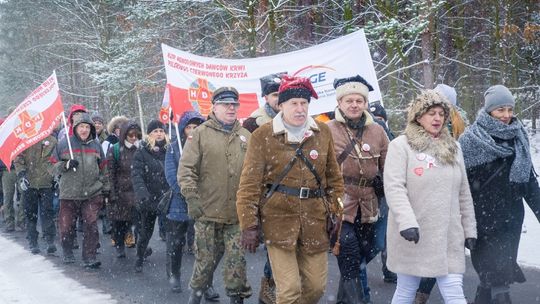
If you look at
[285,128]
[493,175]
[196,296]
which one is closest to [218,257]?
[196,296]

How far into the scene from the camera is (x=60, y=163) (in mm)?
8766

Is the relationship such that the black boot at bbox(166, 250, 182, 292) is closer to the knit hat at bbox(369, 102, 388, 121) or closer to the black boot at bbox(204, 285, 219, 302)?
the black boot at bbox(204, 285, 219, 302)

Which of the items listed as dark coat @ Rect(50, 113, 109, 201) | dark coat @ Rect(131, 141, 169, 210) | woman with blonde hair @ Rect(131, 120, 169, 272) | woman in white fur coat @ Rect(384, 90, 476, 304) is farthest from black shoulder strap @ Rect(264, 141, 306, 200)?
dark coat @ Rect(50, 113, 109, 201)

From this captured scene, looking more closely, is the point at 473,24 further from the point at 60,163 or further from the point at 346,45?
the point at 60,163

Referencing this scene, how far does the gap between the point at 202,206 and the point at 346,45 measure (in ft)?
13.1

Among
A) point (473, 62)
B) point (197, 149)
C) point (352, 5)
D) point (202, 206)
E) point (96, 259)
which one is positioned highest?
point (352, 5)

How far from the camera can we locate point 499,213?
5703mm

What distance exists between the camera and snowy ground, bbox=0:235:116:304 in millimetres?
7008

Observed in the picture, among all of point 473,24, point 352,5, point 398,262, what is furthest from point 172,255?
point 473,24

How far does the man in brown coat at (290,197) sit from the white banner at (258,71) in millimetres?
3431

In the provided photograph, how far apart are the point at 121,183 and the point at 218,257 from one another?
374 centimetres

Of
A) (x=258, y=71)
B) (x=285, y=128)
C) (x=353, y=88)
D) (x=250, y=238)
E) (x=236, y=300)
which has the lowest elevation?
(x=236, y=300)

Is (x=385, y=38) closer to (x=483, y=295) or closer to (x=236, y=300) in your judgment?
(x=483, y=295)

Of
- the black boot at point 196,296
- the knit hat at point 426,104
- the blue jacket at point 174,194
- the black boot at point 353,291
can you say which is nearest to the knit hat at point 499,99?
the knit hat at point 426,104
